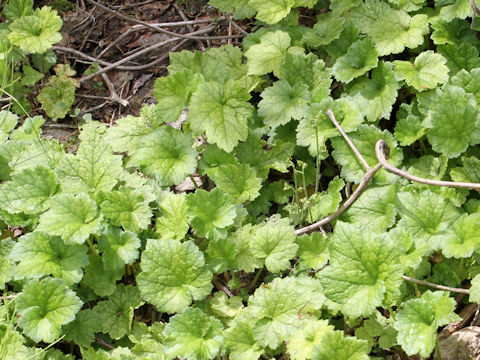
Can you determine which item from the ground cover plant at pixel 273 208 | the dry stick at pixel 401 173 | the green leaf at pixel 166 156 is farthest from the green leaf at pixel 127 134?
the dry stick at pixel 401 173

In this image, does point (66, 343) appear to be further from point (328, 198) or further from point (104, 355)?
point (328, 198)

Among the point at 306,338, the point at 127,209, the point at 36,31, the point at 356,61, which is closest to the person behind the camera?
the point at 306,338

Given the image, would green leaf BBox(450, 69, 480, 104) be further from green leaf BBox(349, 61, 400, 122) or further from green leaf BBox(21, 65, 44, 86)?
green leaf BBox(21, 65, 44, 86)

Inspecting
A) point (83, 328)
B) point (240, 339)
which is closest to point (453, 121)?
point (240, 339)

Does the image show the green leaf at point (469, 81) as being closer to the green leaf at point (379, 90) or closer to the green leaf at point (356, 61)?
the green leaf at point (379, 90)

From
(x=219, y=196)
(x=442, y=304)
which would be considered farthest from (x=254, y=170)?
(x=442, y=304)

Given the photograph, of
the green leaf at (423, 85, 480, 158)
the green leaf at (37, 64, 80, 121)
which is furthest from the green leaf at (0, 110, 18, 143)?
the green leaf at (423, 85, 480, 158)

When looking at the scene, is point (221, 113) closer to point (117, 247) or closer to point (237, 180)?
point (237, 180)
